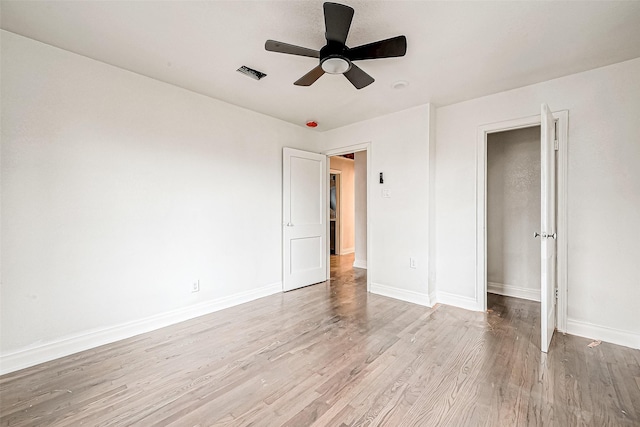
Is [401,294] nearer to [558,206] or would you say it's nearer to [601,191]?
[558,206]

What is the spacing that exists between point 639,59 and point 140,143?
14.5 feet

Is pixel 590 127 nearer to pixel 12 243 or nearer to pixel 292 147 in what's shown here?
pixel 292 147

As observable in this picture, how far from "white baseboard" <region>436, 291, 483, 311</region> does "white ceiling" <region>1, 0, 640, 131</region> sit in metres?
2.34

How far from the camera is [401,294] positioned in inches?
141

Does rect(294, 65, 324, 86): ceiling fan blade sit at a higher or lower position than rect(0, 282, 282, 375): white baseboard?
higher

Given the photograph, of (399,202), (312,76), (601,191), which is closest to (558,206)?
(601,191)

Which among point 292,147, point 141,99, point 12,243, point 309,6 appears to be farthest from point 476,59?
point 12,243

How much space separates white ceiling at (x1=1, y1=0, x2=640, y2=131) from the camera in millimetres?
1765

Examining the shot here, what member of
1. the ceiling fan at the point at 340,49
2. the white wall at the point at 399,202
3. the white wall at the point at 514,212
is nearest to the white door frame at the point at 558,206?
the white wall at the point at 399,202

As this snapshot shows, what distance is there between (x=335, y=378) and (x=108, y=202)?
2390 millimetres

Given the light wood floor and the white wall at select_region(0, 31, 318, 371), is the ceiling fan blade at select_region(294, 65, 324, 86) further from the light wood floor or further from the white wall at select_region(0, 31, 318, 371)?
the light wood floor

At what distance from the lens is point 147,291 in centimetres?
270

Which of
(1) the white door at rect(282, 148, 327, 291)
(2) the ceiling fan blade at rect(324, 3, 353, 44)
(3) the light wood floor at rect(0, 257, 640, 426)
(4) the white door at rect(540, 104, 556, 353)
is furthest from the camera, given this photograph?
(1) the white door at rect(282, 148, 327, 291)

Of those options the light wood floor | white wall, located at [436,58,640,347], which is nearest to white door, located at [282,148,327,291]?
the light wood floor
